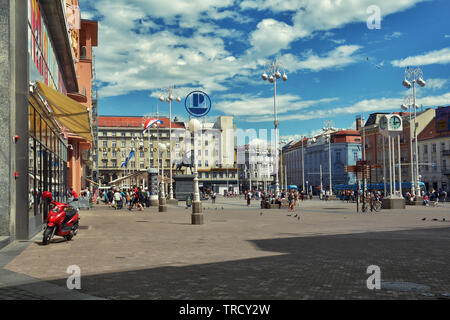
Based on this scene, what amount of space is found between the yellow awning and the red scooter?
129 inches

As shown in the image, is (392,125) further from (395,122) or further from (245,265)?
(245,265)

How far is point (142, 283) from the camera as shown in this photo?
756 centimetres

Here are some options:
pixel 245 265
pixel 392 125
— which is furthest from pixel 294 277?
pixel 392 125

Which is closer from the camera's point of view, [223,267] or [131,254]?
[223,267]

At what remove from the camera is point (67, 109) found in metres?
17.1

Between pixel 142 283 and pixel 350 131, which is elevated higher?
pixel 350 131

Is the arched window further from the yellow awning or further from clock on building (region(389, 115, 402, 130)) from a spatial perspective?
the yellow awning

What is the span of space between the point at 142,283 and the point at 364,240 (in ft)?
28.8

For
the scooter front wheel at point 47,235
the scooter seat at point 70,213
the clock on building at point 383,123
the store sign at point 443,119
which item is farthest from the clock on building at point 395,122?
the store sign at point 443,119

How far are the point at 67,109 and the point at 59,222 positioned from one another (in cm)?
518

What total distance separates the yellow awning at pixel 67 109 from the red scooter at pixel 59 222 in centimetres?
327

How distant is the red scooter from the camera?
13.2 metres
